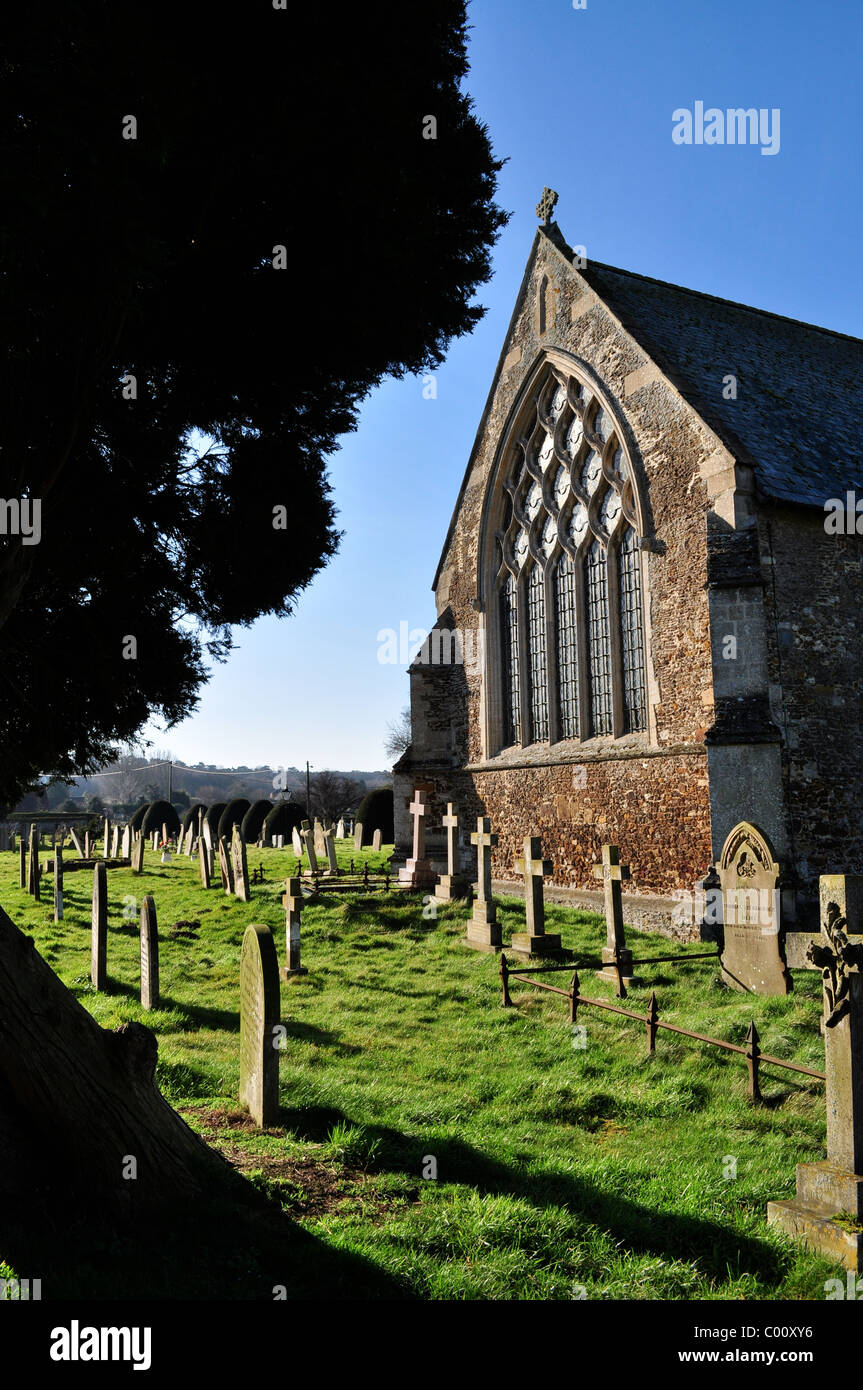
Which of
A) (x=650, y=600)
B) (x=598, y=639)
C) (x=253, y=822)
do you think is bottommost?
(x=253, y=822)

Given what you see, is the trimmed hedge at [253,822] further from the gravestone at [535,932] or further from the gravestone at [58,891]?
the gravestone at [535,932]

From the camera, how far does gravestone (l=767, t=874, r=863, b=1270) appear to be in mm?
3936

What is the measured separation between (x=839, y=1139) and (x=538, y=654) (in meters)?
11.7

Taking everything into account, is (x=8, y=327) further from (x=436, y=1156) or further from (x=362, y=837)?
(x=362, y=837)

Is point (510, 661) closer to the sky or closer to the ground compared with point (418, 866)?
closer to the sky

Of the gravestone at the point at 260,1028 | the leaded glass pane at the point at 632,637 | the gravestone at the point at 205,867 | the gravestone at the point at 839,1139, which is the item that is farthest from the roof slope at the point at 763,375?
the gravestone at the point at 205,867

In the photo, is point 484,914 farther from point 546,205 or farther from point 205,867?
point 546,205

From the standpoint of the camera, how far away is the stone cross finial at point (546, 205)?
16016 mm

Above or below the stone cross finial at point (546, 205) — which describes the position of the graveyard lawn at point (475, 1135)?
below

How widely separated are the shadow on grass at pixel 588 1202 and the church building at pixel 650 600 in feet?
18.0

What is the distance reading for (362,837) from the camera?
24078mm

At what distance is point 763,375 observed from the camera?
1466 cm

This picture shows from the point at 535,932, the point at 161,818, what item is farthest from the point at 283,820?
the point at 535,932

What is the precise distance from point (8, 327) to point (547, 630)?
37.0 feet
